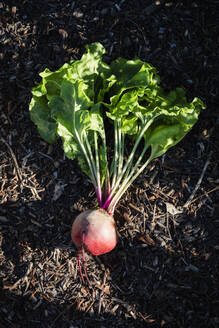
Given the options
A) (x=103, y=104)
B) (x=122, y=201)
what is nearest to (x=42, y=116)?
(x=103, y=104)

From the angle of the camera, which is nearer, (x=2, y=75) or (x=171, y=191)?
(x=171, y=191)

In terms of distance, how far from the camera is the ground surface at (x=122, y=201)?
9.27 ft

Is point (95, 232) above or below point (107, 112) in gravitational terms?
below

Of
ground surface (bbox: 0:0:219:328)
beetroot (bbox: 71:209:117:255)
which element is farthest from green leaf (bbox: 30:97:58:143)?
beetroot (bbox: 71:209:117:255)

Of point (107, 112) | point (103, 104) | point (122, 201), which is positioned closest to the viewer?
point (107, 112)

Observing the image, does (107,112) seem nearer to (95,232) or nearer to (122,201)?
(122,201)

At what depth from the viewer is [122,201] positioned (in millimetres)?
2912

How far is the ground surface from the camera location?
9.27 feet

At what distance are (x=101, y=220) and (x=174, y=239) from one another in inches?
29.1

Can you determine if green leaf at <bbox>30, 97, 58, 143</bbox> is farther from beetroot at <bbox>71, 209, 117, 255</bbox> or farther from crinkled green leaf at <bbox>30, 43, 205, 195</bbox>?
beetroot at <bbox>71, 209, 117, 255</bbox>

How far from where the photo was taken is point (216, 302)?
9.10 feet

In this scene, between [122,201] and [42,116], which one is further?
[122,201]

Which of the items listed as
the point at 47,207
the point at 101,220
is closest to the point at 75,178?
the point at 47,207

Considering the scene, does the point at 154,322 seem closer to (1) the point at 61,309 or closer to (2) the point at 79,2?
(1) the point at 61,309
